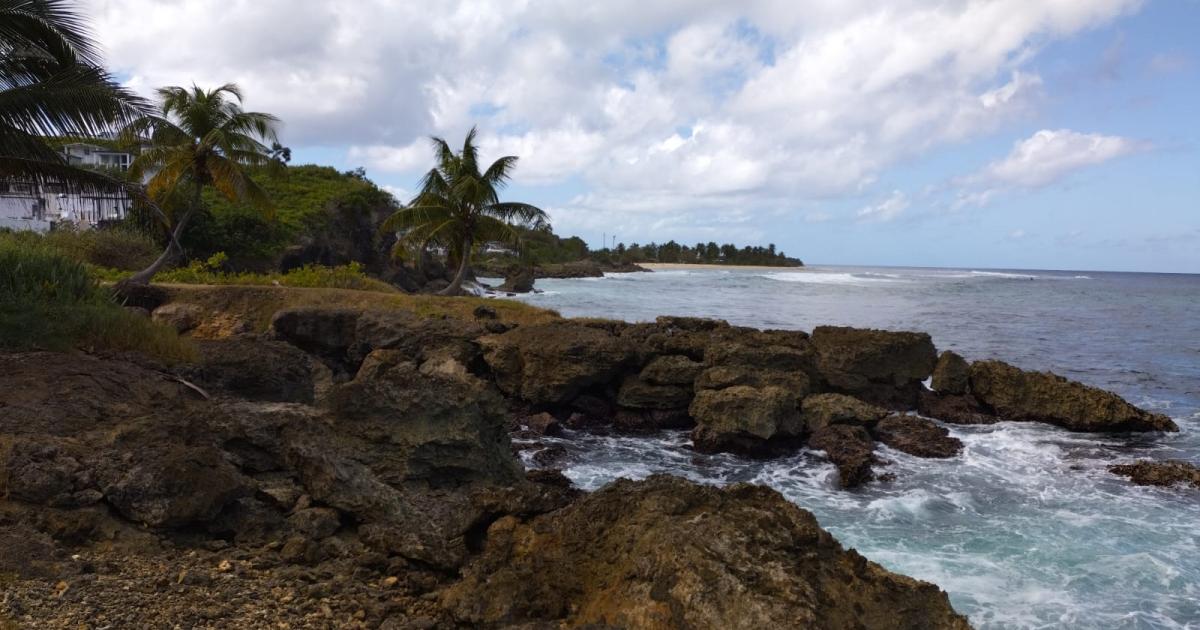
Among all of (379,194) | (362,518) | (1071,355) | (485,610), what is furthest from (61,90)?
(379,194)

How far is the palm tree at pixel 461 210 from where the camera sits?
24.3 metres

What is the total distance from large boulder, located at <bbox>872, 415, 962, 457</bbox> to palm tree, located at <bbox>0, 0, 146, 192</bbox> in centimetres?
1321

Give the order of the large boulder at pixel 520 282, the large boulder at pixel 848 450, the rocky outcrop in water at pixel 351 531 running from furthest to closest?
1. the large boulder at pixel 520 282
2. the large boulder at pixel 848 450
3. the rocky outcrop in water at pixel 351 531

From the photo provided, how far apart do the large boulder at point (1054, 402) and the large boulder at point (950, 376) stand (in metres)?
0.24

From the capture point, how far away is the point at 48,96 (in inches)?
412

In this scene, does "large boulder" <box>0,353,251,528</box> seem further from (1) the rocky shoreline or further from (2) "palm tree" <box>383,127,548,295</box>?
(2) "palm tree" <box>383,127,548,295</box>

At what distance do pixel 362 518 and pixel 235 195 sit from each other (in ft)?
55.2

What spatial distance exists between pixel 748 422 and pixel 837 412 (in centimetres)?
200

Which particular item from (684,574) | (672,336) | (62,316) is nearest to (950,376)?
(672,336)

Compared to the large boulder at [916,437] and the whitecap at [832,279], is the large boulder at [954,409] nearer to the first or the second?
the large boulder at [916,437]

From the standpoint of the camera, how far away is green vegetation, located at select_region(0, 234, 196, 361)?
361 inches

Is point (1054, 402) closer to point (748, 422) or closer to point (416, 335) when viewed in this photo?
point (748, 422)

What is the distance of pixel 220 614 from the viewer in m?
4.22

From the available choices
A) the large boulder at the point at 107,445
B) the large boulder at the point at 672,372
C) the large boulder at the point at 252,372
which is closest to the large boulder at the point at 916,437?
the large boulder at the point at 672,372
